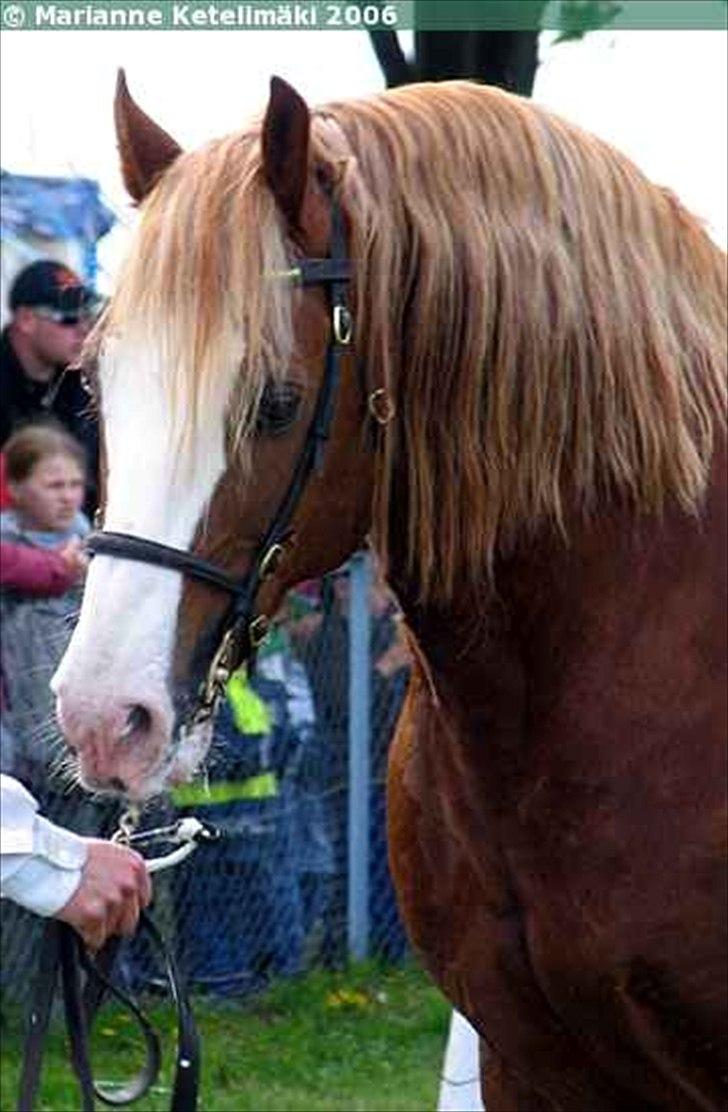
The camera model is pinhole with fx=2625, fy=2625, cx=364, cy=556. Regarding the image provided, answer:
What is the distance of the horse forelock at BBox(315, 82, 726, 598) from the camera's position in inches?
132

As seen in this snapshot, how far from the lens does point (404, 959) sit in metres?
7.94

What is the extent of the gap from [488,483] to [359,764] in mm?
4324

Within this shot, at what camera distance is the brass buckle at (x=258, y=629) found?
3275 mm

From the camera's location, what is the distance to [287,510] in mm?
3246

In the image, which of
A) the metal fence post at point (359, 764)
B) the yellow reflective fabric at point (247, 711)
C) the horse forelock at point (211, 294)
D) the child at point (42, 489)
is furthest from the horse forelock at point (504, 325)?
the metal fence post at point (359, 764)

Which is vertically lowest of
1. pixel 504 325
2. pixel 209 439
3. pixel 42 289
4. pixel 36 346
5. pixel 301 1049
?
pixel 301 1049

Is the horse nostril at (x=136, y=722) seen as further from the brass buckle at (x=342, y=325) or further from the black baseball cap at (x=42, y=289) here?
the black baseball cap at (x=42, y=289)

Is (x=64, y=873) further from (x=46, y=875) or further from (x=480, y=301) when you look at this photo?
(x=480, y=301)

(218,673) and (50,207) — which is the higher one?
(50,207)

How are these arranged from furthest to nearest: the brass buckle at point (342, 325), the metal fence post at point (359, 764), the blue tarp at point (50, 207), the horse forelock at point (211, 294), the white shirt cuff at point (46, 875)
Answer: the blue tarp at point (50, 207)
the metal fence post at point (359, 764)
the white shirt cuff at point (46, 875)
the brass buckle at point (342, 325)
the horse forelock at point (211, 294)

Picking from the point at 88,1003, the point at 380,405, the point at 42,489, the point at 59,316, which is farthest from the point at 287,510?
the point at 59,316

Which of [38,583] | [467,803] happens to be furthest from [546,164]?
[38,583]

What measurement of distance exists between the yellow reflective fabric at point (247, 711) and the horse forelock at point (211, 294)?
390 cm

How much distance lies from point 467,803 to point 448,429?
1.95 ft
